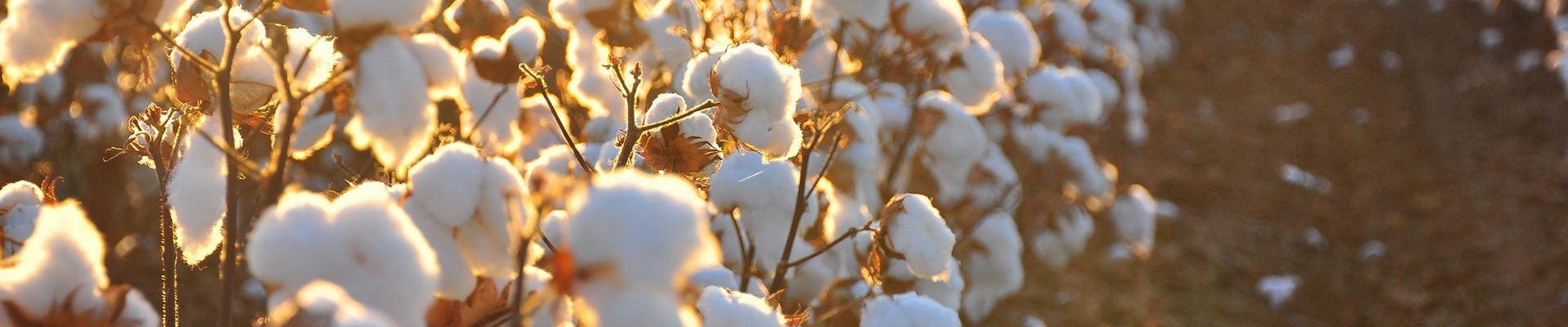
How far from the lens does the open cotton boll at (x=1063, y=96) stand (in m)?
3.17

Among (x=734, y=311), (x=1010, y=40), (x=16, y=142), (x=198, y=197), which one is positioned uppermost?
(x=1010, y=40)

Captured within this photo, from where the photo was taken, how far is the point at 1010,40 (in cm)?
291

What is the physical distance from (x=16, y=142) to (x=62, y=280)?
2735mm

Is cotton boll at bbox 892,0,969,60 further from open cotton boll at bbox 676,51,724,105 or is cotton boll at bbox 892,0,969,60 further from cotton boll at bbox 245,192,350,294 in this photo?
cotton boll at bbox 245,192,350,294

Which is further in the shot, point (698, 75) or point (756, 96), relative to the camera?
point (698, 75)

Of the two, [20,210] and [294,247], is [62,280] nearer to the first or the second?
[294,247]

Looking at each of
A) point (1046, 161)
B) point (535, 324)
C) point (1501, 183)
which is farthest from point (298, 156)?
point (1501, 183)

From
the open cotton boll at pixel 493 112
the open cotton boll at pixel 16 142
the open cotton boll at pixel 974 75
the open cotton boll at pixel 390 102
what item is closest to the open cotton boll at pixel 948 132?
the open cotton boll at pixel 974 75

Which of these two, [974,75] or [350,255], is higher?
[974,75]

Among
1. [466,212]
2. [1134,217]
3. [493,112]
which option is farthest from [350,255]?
[1134,217]

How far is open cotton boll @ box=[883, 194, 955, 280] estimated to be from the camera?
159 cm

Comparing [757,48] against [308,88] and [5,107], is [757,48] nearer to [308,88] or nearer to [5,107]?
[308,88]

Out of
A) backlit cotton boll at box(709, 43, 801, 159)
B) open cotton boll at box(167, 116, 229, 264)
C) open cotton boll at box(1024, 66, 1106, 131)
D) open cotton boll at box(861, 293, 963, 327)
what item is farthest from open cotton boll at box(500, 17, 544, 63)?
open cotton boll at box(1024, 66, 1106, 131)

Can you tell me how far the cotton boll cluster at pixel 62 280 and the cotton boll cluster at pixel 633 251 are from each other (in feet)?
1.45
